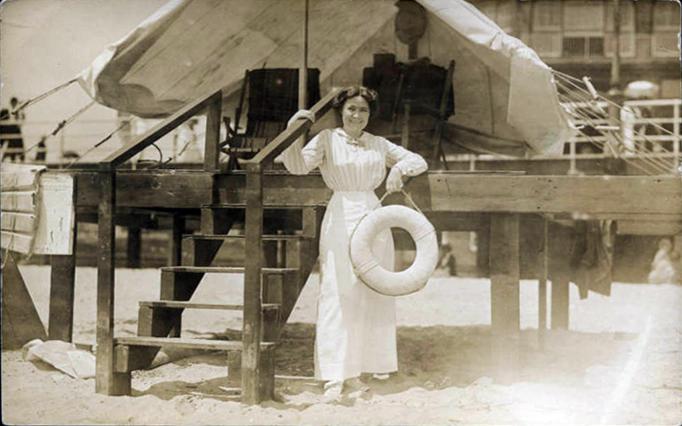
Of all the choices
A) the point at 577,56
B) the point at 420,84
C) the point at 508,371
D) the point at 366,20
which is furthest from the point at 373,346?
the point at 577,56

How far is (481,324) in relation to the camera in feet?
31.7

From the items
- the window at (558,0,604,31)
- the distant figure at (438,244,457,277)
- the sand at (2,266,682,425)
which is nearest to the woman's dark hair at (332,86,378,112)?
the sand at (2,266,682,425)

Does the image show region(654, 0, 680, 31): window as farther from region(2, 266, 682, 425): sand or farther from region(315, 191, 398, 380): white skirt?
region(315, 191, 398, 380): white skirt

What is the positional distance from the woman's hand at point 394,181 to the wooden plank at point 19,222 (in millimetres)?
→ 2731

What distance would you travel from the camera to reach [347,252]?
193 inches

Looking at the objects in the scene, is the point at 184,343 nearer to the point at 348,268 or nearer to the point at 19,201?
the point at 348,268

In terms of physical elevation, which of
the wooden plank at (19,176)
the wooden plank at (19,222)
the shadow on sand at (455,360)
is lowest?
the shadow on sand at (455,360)

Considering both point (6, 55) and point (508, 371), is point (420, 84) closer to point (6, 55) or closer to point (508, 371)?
A: point (508, 371)

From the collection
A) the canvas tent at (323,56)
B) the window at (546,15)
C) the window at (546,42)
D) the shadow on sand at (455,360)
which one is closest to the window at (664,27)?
the window at (546,42)

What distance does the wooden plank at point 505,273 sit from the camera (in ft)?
17.7

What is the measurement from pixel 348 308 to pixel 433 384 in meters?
1.08

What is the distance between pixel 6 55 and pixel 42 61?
2029mm

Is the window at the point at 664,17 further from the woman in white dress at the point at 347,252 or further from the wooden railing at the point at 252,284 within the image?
the wooden railing at the point at 252,284

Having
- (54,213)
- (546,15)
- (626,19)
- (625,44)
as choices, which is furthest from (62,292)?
(626,19)
